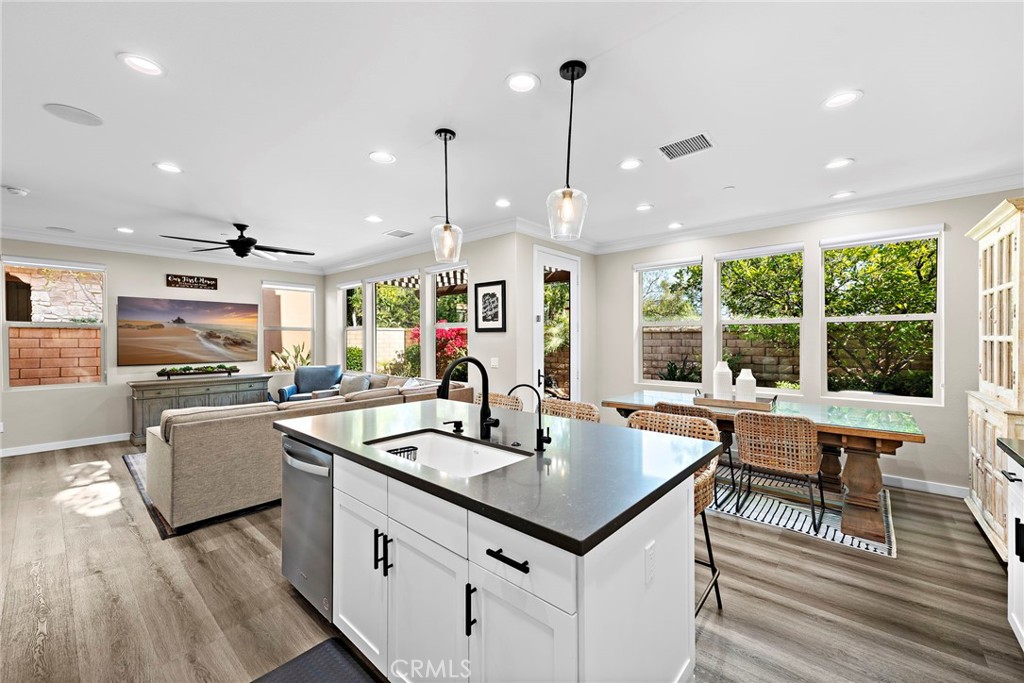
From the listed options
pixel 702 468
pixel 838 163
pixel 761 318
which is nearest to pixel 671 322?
pixel 761 318

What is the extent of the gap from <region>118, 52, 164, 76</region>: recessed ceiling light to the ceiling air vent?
108 inches

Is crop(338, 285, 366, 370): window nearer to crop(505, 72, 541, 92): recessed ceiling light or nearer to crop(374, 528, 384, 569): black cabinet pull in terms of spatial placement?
crop(505, 72, 541, 92): recessed ceiling light

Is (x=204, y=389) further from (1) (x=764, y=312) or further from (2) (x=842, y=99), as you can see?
(2) (x=842, y=99)

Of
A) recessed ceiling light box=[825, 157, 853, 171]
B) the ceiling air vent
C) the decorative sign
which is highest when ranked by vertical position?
the ceiling air vent

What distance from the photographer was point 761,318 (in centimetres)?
470

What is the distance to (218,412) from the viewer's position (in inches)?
126

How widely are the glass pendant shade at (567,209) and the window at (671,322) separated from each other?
351cm

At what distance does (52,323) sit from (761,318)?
837cm

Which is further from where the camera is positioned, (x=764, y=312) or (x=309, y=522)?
(x=764, y=312)

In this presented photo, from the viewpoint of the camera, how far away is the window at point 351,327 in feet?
24.2

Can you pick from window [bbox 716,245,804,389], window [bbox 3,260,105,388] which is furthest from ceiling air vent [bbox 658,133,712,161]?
window [bbox 3,260,105,388]

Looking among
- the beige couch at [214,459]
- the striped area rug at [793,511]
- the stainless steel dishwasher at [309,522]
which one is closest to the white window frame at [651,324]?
the striped area rug at [793,511]

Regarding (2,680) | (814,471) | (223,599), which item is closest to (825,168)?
(814,471)

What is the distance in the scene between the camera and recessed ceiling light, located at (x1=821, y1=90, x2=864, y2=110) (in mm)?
2227
